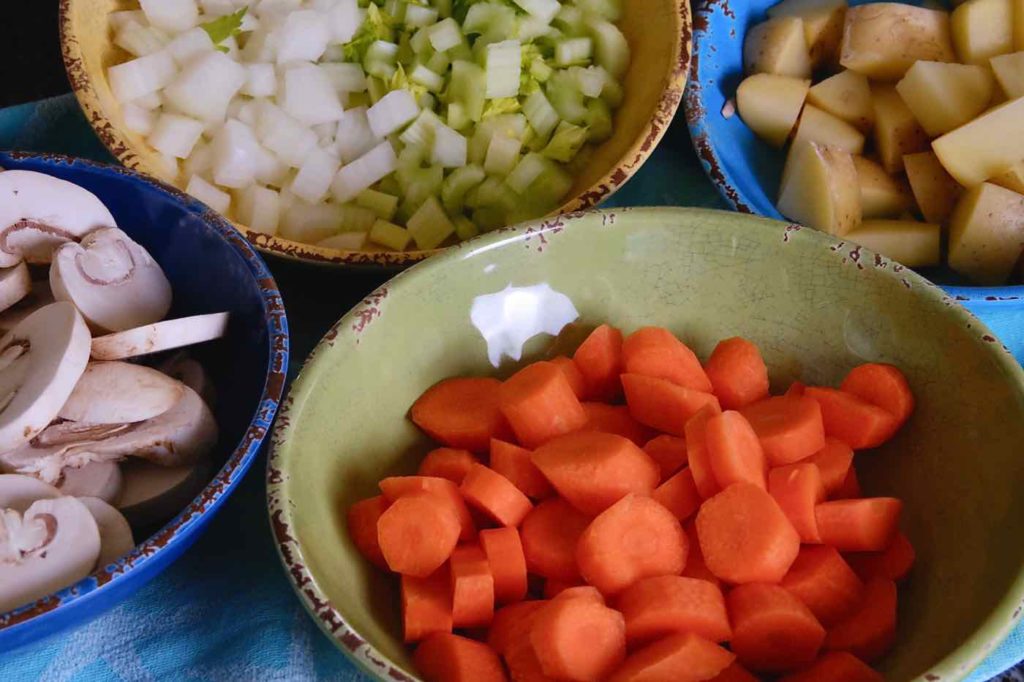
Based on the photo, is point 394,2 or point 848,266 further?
point 394,2

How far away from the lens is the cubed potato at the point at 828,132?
4.95 feet

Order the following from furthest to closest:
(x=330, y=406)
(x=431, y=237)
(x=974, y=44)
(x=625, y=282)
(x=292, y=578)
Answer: (x=974, y=44) < (x=431, y=237) < (x=625, y=282) < (x=330, y=406) < (x=292, y=578)

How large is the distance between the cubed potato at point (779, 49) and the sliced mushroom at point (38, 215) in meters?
1.08

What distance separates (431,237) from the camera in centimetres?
140

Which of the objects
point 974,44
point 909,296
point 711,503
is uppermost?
point 974,44

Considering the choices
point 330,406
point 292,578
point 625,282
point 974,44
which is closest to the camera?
point 292,578

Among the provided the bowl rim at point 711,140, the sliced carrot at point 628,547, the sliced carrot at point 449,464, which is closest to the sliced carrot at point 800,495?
the sliced carrot at point 628,547

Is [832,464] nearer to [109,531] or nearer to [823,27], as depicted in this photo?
[109,531]

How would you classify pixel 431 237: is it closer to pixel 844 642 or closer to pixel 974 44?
pixel 844 642

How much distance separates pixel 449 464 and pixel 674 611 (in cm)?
30

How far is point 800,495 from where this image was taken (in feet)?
3.08

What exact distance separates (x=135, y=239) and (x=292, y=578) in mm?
571

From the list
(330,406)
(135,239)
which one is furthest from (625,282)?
(135,239)

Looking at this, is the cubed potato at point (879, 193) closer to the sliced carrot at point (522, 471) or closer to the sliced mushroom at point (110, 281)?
the sliced carrot at point (522, 471)
